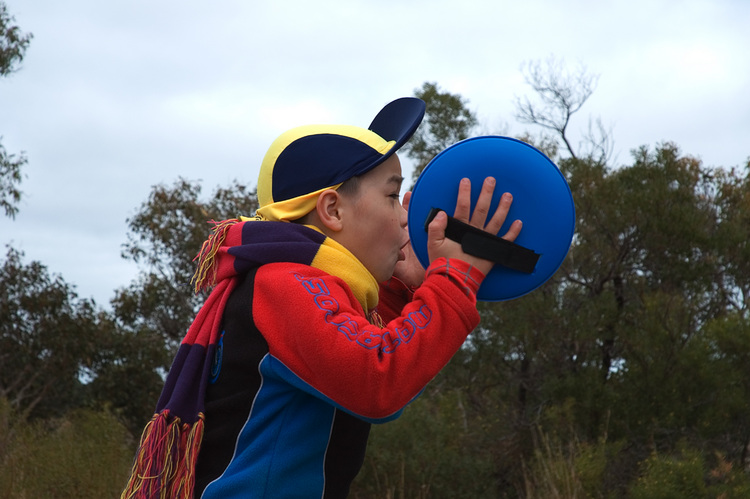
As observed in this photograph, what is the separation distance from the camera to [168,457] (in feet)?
7.62

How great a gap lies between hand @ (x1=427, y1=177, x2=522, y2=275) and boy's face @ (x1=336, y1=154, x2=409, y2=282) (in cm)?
16

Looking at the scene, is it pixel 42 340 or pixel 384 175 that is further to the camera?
pixel 42 340

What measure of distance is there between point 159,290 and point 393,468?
5.17 metres

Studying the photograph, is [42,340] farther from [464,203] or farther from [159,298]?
[464,203]

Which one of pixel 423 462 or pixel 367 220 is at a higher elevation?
pixel 423 462

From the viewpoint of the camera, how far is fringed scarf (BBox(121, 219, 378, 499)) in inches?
90.4

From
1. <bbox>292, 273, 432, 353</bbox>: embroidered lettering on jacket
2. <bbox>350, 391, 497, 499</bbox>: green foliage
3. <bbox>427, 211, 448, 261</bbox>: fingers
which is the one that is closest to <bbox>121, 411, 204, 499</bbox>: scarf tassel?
<bbox>292, 273, 432, 353</bbox>: embroidered lettering on jacket

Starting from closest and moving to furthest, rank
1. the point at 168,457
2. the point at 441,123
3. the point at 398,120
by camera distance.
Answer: the point at 168,457, the point at 398,120, the point at 441,123

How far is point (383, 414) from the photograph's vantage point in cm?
212

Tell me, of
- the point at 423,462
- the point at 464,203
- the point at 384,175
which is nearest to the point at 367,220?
the point at 384,175

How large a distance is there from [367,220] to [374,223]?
0.02 m

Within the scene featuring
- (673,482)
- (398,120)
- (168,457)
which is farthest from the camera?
(673,482)

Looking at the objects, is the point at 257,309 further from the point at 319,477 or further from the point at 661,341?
the point at 661,341

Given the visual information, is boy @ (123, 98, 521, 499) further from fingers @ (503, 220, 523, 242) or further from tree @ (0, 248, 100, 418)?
tree @ (0, 248, 100, 418)
